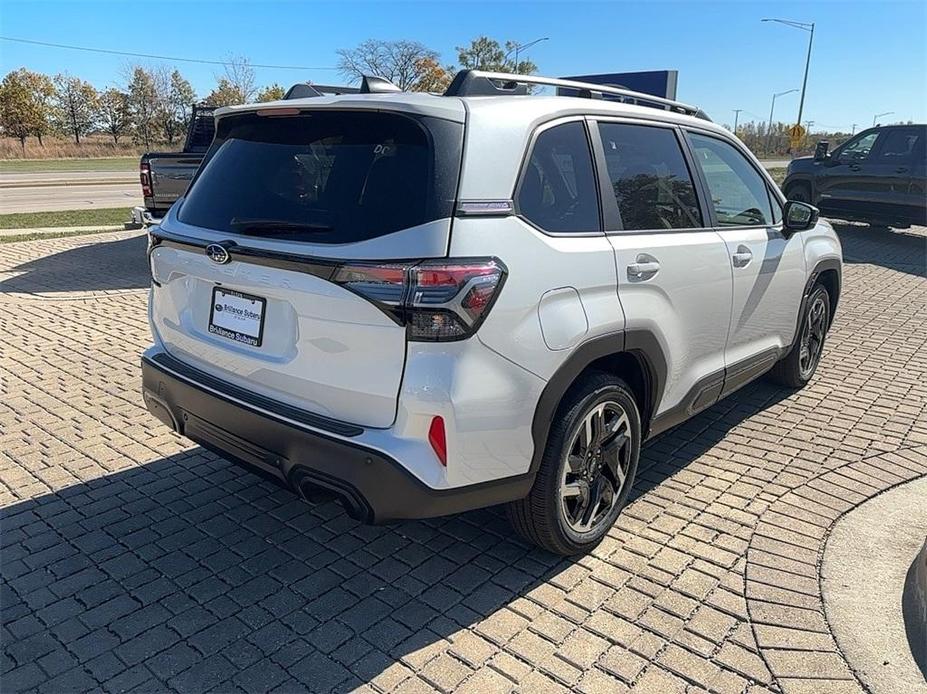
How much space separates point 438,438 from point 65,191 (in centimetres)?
2567

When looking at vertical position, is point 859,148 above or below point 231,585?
above

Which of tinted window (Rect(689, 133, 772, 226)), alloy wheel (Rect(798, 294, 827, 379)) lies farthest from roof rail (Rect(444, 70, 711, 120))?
alloy wheel (Rect(798, 294, 827, 379))

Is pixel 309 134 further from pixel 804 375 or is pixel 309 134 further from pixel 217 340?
pixel 804 375

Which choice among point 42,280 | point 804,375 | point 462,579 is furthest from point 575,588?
point 42,280

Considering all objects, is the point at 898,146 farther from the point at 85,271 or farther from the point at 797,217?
the point at 85,271

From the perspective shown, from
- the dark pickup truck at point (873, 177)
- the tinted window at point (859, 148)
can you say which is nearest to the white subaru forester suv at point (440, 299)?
the dark pickup truck at point (873, 177)

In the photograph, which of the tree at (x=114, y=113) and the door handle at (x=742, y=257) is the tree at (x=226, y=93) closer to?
the tree at (x=114, y=113)

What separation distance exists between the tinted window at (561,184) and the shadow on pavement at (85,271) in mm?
7215

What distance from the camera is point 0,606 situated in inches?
109

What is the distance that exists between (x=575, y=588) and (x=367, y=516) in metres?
1.05

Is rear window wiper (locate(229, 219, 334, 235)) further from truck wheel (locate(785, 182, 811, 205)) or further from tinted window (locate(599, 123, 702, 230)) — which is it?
truck wheel (locate(785, 182, 811, 205))

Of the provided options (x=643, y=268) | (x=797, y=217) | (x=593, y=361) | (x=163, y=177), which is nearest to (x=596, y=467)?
(x=593, y=361)

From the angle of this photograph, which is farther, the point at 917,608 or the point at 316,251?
the point at 917,608

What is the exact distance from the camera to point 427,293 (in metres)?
2.26
